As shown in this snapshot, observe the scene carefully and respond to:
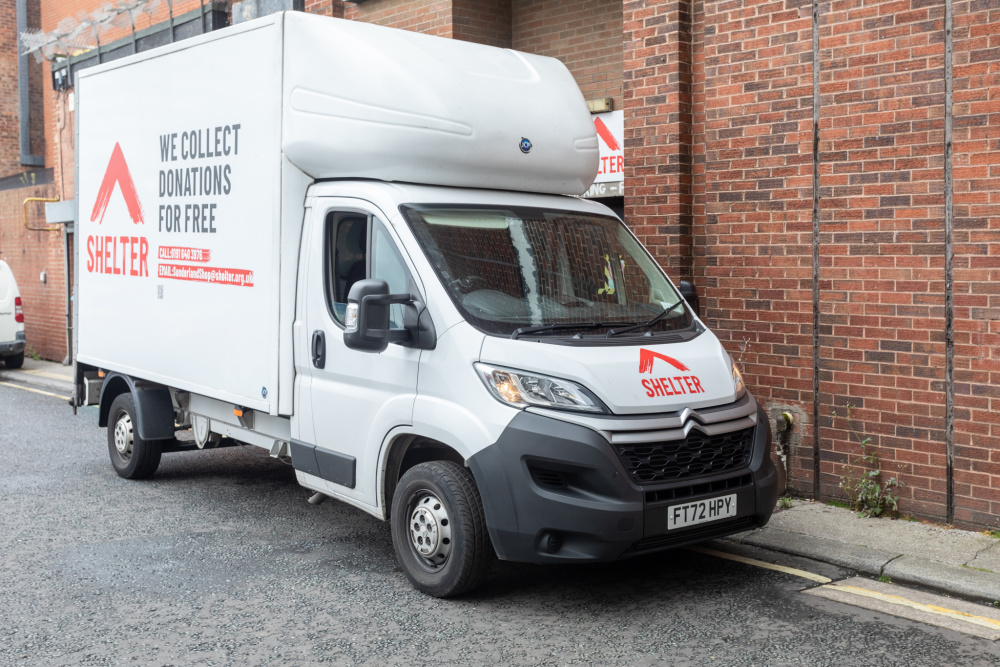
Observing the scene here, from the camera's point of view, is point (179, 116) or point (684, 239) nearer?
point (179, 116)

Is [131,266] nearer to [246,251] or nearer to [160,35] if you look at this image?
[246,251]

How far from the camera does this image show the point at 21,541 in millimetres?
6559

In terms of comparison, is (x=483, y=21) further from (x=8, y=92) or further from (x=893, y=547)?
(x=8, y=92)

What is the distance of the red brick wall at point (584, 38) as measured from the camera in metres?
10.2

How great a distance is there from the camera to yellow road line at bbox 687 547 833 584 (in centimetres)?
579

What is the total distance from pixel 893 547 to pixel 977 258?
1945 millimetres

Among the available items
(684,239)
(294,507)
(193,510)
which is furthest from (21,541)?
(684,239)

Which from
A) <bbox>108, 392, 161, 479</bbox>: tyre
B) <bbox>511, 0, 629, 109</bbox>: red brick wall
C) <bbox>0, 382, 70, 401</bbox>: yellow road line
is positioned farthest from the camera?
<bbox>0, 382, 70, 401</bbox>: yellow road line

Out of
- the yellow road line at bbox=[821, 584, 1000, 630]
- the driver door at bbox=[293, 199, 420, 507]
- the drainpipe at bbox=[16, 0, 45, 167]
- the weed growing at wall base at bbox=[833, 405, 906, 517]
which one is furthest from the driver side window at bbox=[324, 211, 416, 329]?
the drainpipe at bbox=[16, 0, 45, 167]

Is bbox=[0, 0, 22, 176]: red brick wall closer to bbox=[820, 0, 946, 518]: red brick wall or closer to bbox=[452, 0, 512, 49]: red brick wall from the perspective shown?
bbox=[452, 0, 512, 49]: red brick wall

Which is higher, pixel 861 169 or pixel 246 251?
pixel 861 169

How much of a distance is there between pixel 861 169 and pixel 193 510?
5.37 m

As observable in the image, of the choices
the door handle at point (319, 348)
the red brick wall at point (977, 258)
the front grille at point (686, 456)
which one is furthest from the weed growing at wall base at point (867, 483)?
the door handle at point (319, 348)

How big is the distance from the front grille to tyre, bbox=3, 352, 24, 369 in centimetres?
1474
